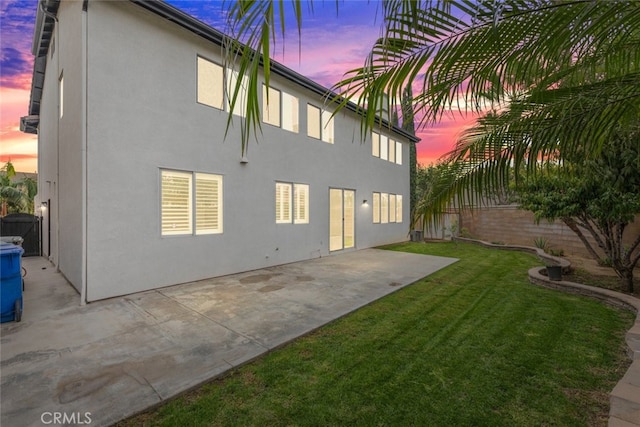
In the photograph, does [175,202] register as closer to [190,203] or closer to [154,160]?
[190,203]

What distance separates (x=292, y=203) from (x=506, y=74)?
7642 mm

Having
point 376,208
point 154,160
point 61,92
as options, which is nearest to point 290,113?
point 154,160

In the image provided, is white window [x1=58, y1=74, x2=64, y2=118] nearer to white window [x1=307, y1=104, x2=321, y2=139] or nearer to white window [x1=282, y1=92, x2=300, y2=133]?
white window [x1=282, y1=92, x2=300, y2=133]

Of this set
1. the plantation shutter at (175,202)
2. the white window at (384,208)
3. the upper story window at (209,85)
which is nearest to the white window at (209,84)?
the upper story window at (209,85)

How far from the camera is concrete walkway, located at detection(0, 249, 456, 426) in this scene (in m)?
2.75

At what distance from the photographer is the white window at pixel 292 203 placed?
939 centimetres

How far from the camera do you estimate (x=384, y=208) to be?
1520 cm

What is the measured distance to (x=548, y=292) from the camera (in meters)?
6.38

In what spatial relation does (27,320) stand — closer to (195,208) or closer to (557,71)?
(195,208)

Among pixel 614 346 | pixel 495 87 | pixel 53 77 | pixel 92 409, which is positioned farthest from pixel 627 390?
pixel 53 77

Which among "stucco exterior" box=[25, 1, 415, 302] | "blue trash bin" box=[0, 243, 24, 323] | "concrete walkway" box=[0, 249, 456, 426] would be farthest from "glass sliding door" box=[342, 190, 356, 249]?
"blue trash bin" box=[0, 243, 24, 323]

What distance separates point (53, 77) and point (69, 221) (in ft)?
17.5

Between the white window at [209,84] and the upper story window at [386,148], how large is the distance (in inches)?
318

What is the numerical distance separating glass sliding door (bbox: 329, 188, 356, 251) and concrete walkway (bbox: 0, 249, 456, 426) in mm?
4133
